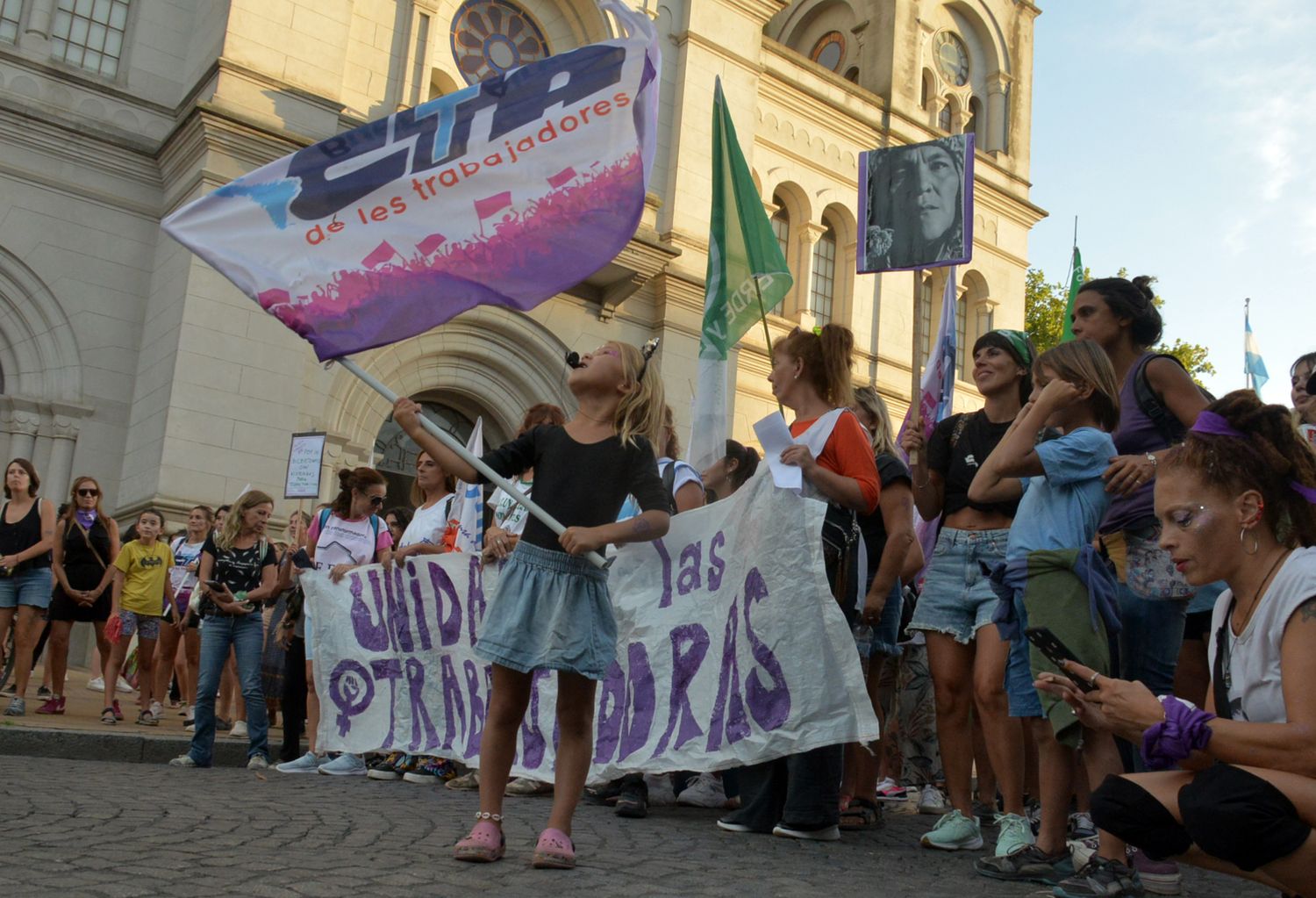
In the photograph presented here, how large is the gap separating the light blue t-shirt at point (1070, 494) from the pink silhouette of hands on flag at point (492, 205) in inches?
91.6

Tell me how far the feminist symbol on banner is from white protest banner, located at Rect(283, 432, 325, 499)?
471 centimetres

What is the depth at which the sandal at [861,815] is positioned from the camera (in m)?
5.42

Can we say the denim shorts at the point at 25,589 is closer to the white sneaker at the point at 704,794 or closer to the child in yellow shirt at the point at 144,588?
the child in yellow shirt at the point at 144,588

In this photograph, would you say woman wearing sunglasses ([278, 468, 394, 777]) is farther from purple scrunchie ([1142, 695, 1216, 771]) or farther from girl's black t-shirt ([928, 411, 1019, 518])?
purple scrunchie ([1142, 695, 1216, 771])

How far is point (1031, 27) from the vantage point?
93.9 feet

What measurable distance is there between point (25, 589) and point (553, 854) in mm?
6996

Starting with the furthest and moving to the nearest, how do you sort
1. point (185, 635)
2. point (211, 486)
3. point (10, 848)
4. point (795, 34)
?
point (795, 34) < point (211, 486) < point (185, 635) < point (10, 848)

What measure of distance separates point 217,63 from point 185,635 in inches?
284

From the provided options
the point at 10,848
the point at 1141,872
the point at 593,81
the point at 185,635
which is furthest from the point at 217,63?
the point at 1141,872

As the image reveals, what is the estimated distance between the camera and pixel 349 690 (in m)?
7.08

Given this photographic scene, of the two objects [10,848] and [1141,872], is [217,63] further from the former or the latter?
[1141,872]

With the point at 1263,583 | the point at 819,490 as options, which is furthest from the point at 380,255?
the point at 1263,583

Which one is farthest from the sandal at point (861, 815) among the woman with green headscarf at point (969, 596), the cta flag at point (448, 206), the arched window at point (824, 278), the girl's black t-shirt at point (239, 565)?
the arched window at point (824, 278)

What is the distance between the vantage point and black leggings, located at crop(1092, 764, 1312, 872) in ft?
8.17
